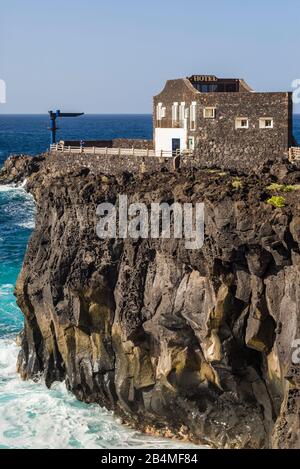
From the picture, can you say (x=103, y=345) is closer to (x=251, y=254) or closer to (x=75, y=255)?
(x=75, y=255)

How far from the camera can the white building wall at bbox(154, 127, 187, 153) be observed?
5800 centimetres

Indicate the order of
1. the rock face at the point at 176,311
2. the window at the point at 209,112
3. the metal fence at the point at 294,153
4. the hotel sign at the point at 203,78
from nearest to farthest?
the rock face at the point at 176,311 → the metal fence at the point at 294,153 → the window at the point at 209,112 → the hotel sign at the point at 203,78

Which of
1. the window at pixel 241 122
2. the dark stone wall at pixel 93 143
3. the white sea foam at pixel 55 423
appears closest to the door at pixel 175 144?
the window at pixel 241 122

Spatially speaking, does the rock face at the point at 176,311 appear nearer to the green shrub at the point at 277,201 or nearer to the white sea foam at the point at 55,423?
the green shrub at the point at 277,201

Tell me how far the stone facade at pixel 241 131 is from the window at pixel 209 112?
5.0 inches

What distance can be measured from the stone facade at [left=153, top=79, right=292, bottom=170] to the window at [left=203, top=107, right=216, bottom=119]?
127 millimetres

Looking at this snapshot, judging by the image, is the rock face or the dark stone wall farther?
the dark stone wall

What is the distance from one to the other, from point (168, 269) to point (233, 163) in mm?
11696

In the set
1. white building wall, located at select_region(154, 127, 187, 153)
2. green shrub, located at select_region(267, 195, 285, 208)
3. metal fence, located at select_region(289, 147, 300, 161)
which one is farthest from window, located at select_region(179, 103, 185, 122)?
green shrub, located at select_region(267, 195, 285, 208)

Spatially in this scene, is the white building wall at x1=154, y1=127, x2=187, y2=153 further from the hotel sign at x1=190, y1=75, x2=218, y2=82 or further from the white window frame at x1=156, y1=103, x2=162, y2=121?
the hotel sign at x1=190, y1=75, x2=218, y2=82

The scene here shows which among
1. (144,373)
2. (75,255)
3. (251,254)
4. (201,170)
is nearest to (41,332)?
(75,255)

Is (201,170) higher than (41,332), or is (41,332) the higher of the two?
(201,170)

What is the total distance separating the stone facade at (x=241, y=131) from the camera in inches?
2082

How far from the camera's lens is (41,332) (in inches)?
Answer: 1957
